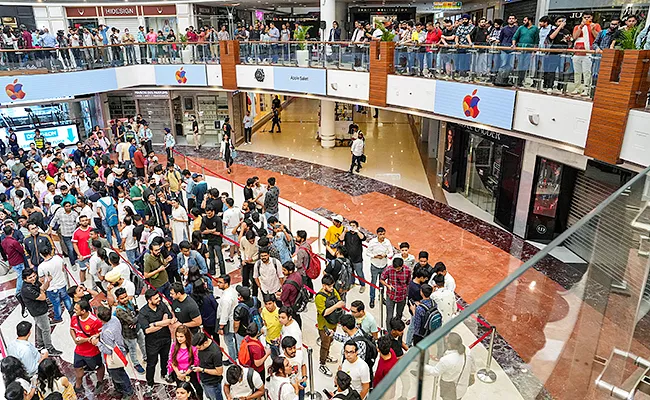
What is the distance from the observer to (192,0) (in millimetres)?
25234

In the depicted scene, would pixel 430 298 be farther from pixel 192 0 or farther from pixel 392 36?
pixel 192 0

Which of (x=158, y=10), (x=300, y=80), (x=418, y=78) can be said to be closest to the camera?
(x=418, y=78)

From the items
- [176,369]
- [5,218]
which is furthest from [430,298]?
[5,218]

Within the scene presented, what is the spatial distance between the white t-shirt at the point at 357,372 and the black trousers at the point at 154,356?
2.69 meters

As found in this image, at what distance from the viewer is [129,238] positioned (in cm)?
880

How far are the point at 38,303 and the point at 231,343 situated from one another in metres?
2.88

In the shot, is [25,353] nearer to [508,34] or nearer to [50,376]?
[50,376]

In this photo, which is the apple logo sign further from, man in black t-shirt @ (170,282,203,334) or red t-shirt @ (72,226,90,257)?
red t-shirt @ (72,226,90,257)

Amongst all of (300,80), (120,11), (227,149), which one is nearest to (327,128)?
(300,80)

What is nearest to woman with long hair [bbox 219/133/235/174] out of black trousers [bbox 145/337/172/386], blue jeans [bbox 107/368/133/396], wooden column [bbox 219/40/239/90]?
wooden column [bbox 219/40/239/90]

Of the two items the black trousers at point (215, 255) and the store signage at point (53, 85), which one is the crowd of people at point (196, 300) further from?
the store signage at point (53, 85)

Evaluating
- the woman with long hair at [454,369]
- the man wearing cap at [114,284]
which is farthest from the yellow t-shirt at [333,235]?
the woman with long hair at [454,369]

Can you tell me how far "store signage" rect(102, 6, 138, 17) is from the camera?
27.0 meters

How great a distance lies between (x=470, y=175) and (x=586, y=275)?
12.9 metres
